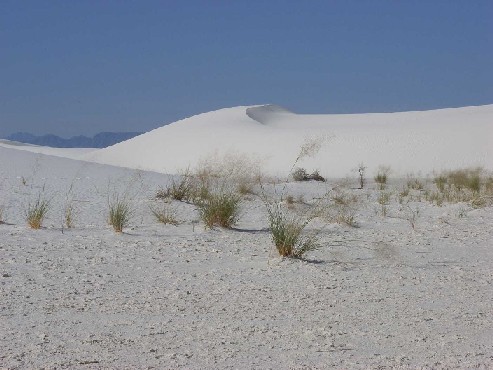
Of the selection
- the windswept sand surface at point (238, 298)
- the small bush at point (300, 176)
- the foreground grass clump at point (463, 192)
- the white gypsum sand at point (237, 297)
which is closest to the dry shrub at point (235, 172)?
the white gypsum sand at point (237, 297)

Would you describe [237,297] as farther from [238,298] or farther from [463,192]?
[463,192]

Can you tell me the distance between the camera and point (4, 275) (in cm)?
569

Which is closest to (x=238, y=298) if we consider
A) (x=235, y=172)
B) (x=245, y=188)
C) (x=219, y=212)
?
(x=219, y=212)

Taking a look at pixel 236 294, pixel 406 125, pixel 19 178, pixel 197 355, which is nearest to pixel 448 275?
pixel 236 294

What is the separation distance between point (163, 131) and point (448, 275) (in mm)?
57182

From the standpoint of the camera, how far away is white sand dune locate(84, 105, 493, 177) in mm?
39844

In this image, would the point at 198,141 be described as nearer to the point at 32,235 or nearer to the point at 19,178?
the point at 19,178

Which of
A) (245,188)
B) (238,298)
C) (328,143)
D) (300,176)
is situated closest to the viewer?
(238,298)

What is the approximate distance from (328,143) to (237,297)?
123ft

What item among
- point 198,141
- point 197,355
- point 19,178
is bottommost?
point 197,355

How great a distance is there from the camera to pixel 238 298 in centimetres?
539

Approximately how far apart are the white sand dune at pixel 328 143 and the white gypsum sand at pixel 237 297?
21.6m

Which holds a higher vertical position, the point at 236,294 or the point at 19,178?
the point at 19,178

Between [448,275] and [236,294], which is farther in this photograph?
[448,275]
